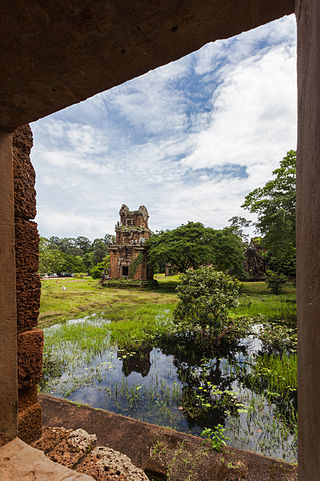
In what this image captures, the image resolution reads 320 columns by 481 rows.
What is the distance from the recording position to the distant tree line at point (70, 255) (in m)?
10.4

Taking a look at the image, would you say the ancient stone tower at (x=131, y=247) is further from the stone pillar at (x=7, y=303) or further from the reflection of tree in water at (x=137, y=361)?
the stone pillar at (x=7, y=303)

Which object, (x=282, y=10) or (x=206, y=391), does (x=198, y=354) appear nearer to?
(x=206, y=391)

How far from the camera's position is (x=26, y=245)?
1646 mm

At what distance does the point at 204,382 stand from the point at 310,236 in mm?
4226

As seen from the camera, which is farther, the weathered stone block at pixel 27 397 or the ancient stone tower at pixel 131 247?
the ancient stone tower at pixel 131 247

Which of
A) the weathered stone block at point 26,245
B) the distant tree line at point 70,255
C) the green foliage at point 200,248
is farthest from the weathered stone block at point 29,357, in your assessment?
the green foliage at point 200,248

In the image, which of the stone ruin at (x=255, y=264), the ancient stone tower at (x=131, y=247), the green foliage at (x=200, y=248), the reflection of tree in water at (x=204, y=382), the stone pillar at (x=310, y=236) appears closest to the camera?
the stone pillar at (x=310, y=236)

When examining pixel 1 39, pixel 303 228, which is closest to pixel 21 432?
pixel 303 228

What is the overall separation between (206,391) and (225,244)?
44.0 feet

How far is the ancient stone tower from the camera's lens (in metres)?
20.0

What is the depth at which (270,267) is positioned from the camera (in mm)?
19766

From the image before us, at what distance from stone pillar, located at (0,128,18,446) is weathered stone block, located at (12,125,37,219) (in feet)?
0.39

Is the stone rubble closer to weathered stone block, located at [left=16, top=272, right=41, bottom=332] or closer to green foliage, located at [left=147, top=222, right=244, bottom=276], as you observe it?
weathered stone block, located at [left=16, top=272, right=41, bottom=332]

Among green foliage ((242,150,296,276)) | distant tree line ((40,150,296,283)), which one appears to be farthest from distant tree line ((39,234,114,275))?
green foliage ((242,150,296,276))
